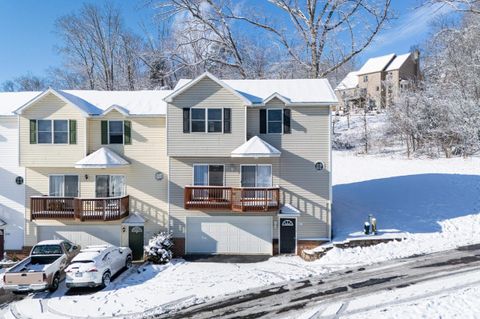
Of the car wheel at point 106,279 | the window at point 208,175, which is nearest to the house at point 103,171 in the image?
the window at point 208,175

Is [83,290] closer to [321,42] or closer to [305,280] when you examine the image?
[305,280]

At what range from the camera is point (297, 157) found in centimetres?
2036

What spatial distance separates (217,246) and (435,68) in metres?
33.5

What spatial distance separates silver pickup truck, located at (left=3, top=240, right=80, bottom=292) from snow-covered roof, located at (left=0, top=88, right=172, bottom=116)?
749 cm

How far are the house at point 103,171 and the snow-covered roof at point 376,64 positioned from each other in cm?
6004

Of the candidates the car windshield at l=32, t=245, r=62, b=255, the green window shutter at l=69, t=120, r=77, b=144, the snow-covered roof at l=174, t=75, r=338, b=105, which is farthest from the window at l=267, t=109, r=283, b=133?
the car windshield at l=32, t=245, r=62, b=255

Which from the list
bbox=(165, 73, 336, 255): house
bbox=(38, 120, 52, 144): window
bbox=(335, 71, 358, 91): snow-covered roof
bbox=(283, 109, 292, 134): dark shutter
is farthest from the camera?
bbox=(335, 71, 358, 91): snow-covered roof

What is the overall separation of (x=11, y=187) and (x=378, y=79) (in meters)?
65.5

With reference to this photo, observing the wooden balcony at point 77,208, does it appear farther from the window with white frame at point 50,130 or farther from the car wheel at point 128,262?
the window with white frame at point 50,130

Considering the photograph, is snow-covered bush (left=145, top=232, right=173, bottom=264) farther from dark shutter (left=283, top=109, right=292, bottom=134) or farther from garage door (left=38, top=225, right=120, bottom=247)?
dark shutter (left=283, top=109, right=292, bottom=134)

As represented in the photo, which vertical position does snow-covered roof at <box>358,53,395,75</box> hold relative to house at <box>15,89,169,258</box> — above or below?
above

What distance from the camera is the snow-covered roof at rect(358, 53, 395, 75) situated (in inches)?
2741

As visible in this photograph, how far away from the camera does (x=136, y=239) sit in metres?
21.1

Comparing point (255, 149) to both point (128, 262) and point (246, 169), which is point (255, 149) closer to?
point (246, 169)
